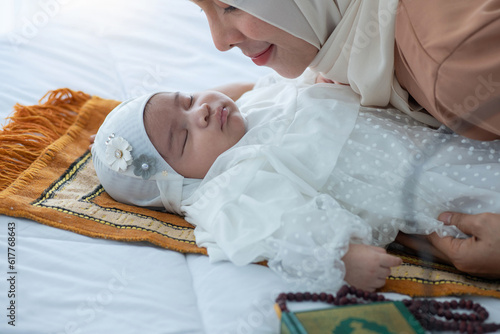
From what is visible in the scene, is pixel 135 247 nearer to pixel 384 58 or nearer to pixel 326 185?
pixel 326 185

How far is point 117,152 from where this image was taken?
4.66 feet

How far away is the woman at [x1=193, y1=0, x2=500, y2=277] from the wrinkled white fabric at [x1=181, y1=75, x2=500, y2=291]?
6 cm

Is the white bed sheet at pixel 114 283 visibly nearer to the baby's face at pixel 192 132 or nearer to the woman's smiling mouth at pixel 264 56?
the baby's face at pixel 192 132

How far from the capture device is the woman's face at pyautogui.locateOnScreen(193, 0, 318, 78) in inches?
51.9

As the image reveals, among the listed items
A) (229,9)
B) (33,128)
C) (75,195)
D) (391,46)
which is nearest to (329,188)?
(391,46)

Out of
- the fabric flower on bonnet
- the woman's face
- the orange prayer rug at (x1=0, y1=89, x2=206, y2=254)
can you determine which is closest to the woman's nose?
the woman's face

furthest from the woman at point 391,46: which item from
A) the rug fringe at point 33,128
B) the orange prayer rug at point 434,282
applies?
the rug fringe at point 33,128

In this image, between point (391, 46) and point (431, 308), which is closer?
point (431, 308)

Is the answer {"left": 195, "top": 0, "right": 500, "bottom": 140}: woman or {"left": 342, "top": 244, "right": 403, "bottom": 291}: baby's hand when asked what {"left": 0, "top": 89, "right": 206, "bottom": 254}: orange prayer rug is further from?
{"left": 195, "top": 0, "right": 500, "bottom": 140}: woman

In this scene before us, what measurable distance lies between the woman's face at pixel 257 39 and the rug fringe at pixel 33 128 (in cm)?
62

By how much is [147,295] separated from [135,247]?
19 cm

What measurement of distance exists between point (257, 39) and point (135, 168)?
1.45 ft

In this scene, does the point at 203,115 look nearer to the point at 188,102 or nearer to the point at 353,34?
the point at 188,102

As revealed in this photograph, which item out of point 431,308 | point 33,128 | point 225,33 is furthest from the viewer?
point 33,128
